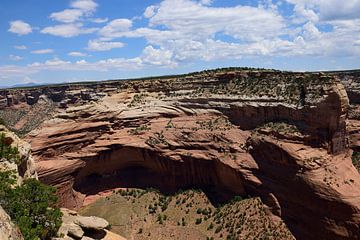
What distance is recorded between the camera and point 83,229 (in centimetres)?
3066

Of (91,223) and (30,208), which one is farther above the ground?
(30,208)

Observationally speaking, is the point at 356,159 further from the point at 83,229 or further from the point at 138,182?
the point at 83,229

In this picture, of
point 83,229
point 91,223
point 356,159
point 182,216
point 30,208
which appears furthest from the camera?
point 356,159

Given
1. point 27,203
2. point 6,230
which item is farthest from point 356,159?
point 6,230

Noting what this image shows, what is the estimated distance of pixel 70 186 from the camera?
54781mm

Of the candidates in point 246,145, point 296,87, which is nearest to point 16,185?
point 246,145

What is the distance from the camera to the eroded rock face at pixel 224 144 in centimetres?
4328

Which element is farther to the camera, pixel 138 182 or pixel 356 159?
pixel 356 159

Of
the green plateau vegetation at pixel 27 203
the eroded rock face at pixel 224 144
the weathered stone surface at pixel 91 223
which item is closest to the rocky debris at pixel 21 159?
the green plateau vegetation at pixel 27 203

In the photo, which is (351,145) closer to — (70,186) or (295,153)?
(295,153)

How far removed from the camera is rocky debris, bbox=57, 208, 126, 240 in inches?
1098

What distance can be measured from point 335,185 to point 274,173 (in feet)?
24.1

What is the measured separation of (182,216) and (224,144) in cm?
1142

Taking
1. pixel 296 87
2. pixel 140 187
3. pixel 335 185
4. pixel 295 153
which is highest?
pixel 296 87
